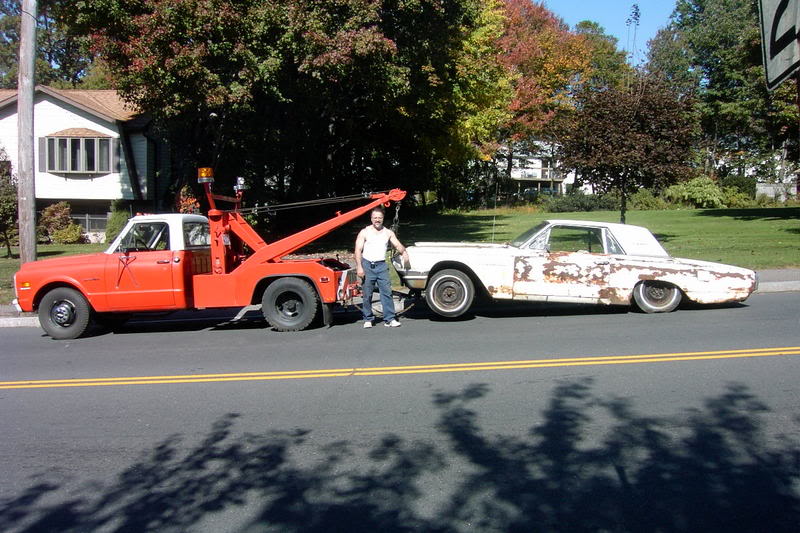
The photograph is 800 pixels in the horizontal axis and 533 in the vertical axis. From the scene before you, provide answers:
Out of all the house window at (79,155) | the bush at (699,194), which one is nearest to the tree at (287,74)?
the house window at (79,155)

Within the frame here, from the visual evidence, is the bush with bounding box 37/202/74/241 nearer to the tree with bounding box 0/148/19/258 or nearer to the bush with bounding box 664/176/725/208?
the tree with bounding box 0/148/19/258

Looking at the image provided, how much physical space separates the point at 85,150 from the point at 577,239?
2239 cm

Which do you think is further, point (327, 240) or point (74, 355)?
point (327, 240)

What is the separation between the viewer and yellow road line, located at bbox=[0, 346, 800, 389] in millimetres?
7648

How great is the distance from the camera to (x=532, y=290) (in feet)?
35.4

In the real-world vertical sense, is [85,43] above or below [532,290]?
above

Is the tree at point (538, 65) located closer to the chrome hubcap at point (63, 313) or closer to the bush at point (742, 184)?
the bush at point (742, 184)

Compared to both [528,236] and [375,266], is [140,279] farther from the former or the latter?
[528,236]

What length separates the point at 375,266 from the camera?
10.7 m

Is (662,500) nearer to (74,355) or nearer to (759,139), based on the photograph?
(74,355)

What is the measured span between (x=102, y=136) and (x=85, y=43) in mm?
10334

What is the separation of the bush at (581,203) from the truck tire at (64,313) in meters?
35.4

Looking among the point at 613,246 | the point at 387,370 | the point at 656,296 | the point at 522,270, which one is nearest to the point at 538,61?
the point at 613,246

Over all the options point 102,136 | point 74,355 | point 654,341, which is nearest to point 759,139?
point 102,136
